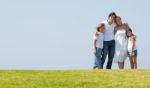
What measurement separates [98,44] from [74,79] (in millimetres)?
5705

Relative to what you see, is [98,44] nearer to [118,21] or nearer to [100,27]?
[100,27]

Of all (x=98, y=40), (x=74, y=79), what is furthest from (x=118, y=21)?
(x=74, y=79)

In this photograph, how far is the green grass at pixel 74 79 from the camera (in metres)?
13.3

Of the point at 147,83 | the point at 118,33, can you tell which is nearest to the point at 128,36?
the point at 118,33

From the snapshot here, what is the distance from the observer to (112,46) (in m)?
19.6

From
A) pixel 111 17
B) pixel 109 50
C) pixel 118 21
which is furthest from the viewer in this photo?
pixel 109 50

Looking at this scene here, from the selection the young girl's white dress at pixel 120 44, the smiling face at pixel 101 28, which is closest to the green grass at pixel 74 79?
the young girl's white dress at pixel 120 44

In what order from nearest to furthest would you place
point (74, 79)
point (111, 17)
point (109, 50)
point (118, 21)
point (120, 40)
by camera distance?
point (74, 79)
point (111, 17)
point (118, 21)
point (120, 40)
point (109, 50)

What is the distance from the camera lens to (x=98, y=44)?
64.1 feet

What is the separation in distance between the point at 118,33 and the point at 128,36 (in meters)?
0.44

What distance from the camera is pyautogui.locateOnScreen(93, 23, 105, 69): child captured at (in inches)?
766

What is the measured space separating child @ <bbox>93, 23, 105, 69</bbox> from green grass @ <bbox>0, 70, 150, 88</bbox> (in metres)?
3.84

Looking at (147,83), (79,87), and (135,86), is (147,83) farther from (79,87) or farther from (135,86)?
(79,87)

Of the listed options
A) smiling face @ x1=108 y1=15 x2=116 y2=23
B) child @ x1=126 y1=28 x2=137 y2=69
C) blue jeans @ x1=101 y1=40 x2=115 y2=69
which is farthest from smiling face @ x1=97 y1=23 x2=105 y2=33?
child @ x1=126 y1=28 x2=137 y2=69
